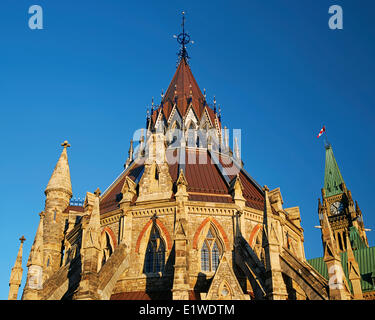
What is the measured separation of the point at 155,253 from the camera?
26.6 metres

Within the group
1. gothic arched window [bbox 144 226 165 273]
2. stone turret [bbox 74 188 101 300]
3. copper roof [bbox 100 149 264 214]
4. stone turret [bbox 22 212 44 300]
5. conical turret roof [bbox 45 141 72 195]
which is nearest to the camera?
stone turret [bbox 74 188 101 300]

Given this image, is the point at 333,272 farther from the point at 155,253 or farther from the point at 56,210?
the point at 56,210

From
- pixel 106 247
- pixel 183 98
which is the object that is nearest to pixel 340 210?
pixel 183 98

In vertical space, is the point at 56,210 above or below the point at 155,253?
above

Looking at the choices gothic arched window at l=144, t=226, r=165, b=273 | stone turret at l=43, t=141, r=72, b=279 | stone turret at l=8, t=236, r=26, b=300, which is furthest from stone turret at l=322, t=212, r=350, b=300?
stone turret at l=43, t=141, r=72, b=279

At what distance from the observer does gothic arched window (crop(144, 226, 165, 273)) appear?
26272 millimetres

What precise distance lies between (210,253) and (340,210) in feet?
182

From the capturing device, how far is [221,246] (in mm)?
26562

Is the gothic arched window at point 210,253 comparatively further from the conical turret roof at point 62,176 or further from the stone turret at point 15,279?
the conical turret roof at point 62,176

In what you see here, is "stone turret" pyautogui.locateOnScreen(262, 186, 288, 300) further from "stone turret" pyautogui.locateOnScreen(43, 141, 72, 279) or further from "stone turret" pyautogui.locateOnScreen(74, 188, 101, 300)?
"stone turret" pyautogui.locateOnScreen(43, 141, 72, 279)

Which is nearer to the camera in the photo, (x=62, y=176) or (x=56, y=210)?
(x=56, y=210)

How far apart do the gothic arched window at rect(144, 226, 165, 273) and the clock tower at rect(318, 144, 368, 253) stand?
45.0m
